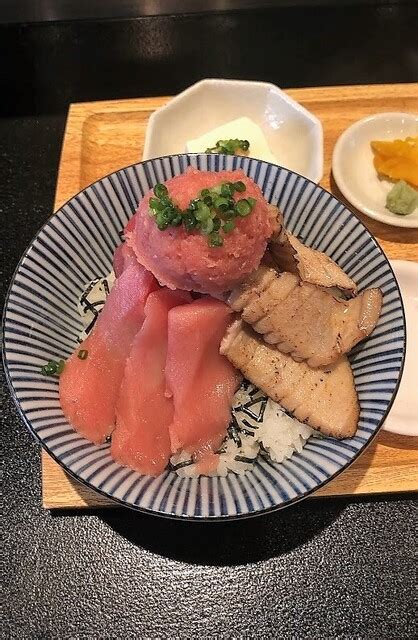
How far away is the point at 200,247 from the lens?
1487mm

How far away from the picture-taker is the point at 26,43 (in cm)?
315

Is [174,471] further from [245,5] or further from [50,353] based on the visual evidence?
[245,5]

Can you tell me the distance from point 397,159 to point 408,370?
3.05 feet

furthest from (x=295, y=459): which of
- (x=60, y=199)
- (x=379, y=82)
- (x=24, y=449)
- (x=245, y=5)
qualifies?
(x=245, y=5)

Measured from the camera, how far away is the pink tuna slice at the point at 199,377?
1.65 m

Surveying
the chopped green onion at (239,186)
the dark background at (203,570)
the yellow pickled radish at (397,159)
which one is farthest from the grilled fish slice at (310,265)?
the yellow pickled radish at (397,159)

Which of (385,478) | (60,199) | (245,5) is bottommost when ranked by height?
(385,478)

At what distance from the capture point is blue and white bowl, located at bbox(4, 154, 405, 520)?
5.16ft

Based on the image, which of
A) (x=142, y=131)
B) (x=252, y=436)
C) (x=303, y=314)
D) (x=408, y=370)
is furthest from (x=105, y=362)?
(x=142, y=131)

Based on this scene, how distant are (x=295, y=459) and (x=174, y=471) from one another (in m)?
0.34

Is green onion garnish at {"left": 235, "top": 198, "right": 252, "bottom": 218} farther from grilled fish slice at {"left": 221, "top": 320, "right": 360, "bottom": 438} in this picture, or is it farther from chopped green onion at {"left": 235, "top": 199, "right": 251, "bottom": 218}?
grilled fish slice at {"left": 221, "top": 320, "right": 360, "bottom": 438}

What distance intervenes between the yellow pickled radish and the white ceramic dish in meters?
0.48

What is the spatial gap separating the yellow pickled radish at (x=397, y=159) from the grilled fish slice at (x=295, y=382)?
112 centimetres

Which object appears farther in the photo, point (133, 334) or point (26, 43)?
point (26, 43)
